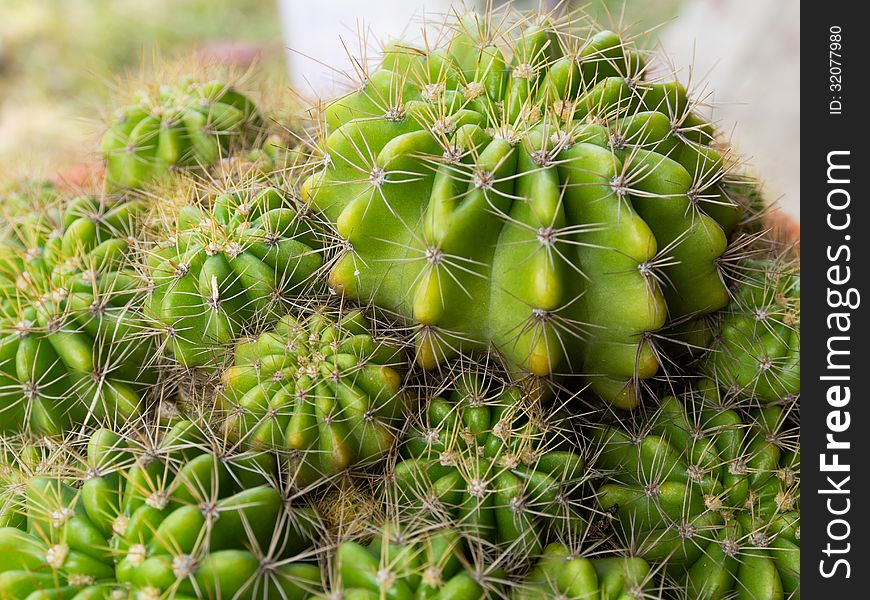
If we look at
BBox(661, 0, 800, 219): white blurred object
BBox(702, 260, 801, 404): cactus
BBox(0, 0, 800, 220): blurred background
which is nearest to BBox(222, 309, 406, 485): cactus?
BBox(702, 260, 801, 404): cactus

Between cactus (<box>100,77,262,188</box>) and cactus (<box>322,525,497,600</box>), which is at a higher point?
cactus (<box>100,77,262,188</box>)

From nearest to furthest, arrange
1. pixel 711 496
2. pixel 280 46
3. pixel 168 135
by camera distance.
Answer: pixel 711 496 < pixel 168 135 < pixel 280 46

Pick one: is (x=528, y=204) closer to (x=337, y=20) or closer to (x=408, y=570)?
(x=408, y=570)

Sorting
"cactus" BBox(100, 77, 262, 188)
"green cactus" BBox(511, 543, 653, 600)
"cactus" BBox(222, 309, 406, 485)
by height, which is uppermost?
"cactus" BBox(100, 77, 262, 188)

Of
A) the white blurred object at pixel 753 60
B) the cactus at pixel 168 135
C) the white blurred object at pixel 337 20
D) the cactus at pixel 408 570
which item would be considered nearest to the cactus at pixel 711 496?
the cactus at pixel 408 570

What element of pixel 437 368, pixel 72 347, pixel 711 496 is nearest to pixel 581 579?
pixel 711 496

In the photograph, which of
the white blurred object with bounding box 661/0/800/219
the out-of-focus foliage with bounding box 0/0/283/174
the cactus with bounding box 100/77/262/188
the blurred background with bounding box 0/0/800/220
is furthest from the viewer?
the out-of-focus foliage with bounding box 0/0/283/174

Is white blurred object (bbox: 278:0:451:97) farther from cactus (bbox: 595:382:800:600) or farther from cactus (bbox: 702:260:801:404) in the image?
cactus (bbox: 595:382:800:600)
